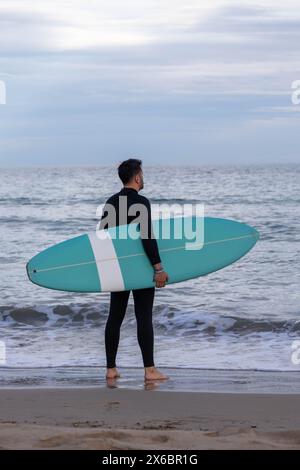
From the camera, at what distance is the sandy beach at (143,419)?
12.8 ft

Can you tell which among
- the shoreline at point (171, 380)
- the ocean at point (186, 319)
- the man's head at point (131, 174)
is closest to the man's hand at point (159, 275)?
the man's head at point (131, 174)

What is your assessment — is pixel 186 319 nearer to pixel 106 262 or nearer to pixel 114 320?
pixel 106 262

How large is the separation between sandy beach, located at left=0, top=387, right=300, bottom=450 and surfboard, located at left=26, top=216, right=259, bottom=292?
34.1 inches

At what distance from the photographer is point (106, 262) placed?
630 centimetres

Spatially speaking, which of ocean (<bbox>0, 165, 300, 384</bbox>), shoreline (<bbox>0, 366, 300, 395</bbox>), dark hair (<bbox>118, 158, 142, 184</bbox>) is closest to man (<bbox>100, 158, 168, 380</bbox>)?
dark hair (<bbox>118, 158, 142, 184</bbox>)

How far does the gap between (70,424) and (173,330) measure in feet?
12.7

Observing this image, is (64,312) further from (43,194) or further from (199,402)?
(43,194)

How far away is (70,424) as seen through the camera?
15.1 feet

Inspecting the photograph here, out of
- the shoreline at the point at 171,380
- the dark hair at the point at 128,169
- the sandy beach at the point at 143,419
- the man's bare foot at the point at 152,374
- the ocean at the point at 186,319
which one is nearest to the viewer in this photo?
the sandy beach at the point at 143,419

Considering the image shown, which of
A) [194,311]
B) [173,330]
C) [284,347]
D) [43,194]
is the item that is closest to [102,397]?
[284,347]

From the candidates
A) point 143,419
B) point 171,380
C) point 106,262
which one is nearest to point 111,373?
point 171,380

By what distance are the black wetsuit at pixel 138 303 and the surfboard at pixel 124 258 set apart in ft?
0.26

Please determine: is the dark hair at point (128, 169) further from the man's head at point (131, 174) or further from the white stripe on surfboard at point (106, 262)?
the white stripe on surfboard at point (106, 262)

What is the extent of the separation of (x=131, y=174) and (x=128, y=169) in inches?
1.7
